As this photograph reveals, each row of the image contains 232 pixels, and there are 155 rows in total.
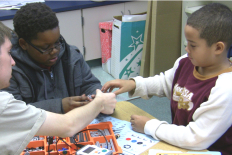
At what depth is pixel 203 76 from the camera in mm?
1066

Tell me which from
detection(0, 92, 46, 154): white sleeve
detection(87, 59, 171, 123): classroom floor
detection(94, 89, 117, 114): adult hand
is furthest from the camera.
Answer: detection(87, 59, 171, 123): classroom floor

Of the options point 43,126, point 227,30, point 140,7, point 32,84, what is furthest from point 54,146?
point 140,7

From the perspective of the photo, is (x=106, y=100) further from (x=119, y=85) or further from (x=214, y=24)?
(x=214, y=24)

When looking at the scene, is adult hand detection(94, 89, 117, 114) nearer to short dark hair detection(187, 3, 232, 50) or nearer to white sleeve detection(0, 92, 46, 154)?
white sleeve detection(0, 92, 46, 154)

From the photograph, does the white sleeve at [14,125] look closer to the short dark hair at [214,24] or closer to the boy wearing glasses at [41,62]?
the boy wearing glasses at [41,62]

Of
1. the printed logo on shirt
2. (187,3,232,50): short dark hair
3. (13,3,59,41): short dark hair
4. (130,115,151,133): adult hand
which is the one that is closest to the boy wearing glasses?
(13,3,59,41): short dark hair

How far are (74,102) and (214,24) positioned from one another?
26.4 inches

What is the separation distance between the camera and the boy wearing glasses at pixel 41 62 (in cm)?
119

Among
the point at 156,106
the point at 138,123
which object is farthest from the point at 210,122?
the point at 156,106

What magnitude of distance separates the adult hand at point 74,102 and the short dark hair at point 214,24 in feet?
1.87

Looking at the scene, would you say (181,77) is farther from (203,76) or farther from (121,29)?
(121,29)

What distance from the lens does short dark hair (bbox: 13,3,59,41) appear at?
3.88 ft

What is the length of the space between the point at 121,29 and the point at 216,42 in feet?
6.05

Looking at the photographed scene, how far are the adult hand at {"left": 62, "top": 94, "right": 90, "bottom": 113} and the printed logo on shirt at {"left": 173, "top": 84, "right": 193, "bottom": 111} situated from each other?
1.31 ft
